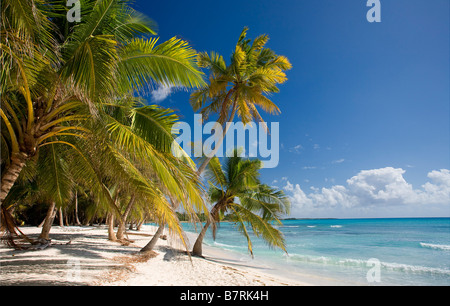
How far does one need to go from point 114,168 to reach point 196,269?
203 inches

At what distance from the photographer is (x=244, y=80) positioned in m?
9.72

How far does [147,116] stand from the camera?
376cm

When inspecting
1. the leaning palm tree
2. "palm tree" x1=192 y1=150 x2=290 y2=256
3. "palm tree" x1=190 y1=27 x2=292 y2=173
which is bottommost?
"palm tree" x1=192 y1=150 x2=290 y2=256

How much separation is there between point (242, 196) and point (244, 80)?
4.82 m

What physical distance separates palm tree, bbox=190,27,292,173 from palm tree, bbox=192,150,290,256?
89.1 inches

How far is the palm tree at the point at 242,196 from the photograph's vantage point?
1041 centimetres

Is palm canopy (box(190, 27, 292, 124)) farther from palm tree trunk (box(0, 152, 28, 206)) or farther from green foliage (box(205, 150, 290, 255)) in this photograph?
palm tree trunk (box(0, 152, 28, 206))

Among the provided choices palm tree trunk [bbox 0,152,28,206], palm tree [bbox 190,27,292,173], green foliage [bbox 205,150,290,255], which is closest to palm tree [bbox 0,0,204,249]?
palm tree trunk [bbox 0,152,28,206]

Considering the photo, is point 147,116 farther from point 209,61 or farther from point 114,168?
point 209,61

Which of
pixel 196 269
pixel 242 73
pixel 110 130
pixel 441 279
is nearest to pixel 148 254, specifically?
pixel 196 269

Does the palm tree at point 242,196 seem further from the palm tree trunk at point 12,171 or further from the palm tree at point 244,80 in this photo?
the palm tree trunk at point 12,171

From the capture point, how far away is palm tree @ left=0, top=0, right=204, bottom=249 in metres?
3.01

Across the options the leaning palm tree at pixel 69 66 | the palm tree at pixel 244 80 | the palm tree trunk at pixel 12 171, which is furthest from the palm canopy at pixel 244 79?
the palm tree trunk at pixel 12 171
